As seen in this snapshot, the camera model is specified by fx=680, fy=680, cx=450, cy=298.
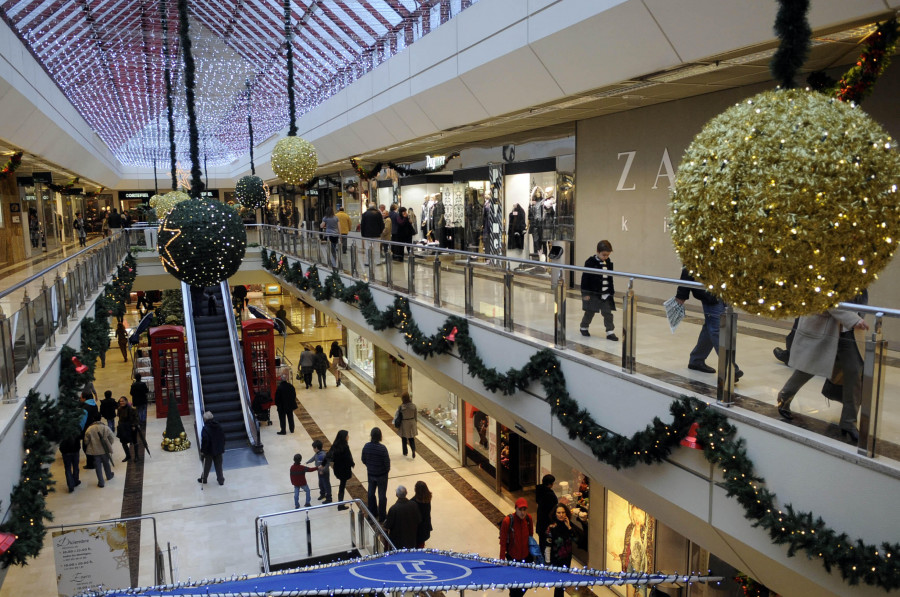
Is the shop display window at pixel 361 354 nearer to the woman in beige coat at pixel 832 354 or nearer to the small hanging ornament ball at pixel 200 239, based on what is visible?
the small hanging ornament ball at pixel 200 239

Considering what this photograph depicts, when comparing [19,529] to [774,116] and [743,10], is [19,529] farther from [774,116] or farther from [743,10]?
[743,10]

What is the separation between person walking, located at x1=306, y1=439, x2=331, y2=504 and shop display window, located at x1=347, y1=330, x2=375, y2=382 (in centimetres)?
800

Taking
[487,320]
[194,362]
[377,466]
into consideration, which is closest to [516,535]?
[487,320]

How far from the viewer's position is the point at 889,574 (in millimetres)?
3641

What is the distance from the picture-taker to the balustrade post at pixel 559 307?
6926 millimetres

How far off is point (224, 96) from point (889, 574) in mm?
29622

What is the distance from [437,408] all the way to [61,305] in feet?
31.2

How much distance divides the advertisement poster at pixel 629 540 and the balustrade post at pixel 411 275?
4.33 meters

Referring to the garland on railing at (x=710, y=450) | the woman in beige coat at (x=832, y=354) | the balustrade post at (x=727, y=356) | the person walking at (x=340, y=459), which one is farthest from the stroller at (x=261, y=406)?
the woman in beige coat at (x=832, y=354)

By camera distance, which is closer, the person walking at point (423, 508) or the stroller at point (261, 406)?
the person walking at point (423, 508)

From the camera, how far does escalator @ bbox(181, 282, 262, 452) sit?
15453 millimetres

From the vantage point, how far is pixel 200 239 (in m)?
5.65

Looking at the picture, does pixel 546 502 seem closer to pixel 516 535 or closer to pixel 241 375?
pixel 516 535

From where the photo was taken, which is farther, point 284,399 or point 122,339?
Result: point 122,339
